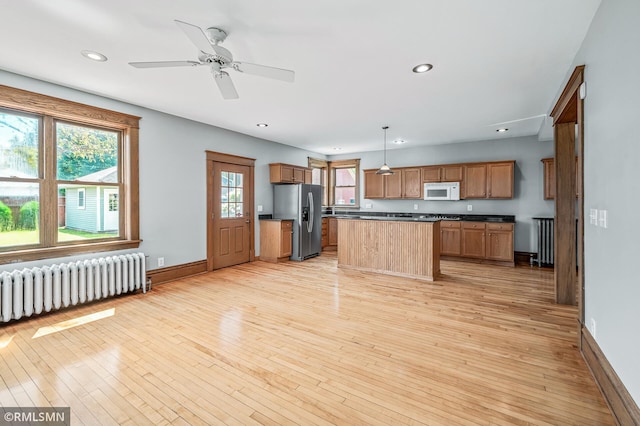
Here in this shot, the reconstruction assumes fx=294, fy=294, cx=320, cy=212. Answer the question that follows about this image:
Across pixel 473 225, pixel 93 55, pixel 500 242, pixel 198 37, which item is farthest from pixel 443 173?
pixel 93 55

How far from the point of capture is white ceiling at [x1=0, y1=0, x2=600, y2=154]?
2.10 m

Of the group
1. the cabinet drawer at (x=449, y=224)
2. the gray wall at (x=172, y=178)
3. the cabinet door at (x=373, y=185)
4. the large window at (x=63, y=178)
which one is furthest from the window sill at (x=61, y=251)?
the cabinet drawer at (x=449, y=224)

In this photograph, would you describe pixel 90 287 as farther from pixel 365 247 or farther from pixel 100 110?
pixel 365 247

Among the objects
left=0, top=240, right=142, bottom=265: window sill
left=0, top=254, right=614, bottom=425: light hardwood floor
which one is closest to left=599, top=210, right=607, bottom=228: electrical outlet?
left=0, top=254, right=614, bottom=425: light hardwood floor

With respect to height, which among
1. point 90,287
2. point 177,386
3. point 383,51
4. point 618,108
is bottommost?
point 177,386

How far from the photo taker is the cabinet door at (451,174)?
21.2ft

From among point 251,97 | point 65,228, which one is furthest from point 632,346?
point 65,228

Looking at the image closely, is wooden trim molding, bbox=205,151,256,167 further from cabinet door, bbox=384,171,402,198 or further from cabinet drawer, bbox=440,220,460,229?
cabinet drawer, bbox=440,220,460,229

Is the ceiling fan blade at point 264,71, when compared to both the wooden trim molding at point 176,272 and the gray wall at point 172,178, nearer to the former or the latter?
the gray wall at point 172,178

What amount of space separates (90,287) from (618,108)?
16.8ft

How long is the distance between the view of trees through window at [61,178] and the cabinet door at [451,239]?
6.02 metres

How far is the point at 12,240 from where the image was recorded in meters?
3.24

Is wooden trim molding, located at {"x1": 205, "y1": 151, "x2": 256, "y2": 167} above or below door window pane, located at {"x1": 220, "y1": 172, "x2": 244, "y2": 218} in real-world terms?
above

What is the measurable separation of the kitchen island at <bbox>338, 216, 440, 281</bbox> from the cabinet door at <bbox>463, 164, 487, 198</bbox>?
79.9 inches
